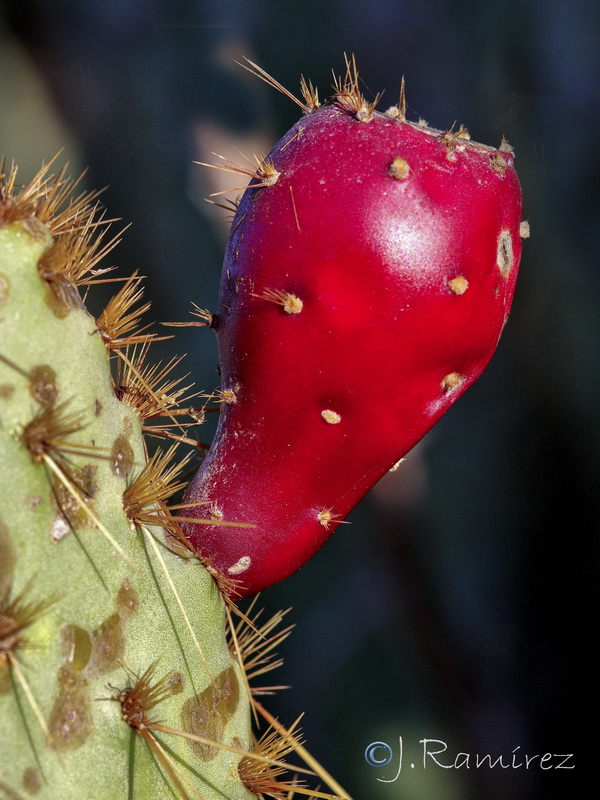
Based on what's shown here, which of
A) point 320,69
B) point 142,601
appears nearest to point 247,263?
point 142,601

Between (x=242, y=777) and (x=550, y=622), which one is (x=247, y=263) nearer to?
(x=242, y=777)

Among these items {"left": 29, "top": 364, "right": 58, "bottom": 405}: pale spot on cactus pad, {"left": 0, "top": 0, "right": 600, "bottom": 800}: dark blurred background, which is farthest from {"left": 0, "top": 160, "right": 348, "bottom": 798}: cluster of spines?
{"left": 0, "top": 0, "right": 600, "bottom": 800}: dark blurred background

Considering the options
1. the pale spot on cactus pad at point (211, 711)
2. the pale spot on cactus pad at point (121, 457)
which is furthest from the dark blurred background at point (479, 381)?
the pale spot on cactus pad at point (121, 457)

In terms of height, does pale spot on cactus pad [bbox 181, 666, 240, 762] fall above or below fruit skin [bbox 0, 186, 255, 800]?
below

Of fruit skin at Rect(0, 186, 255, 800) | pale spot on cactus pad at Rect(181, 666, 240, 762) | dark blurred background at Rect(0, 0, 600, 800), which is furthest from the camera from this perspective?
dark blurred background at Rect(0, 0, 600, 800)

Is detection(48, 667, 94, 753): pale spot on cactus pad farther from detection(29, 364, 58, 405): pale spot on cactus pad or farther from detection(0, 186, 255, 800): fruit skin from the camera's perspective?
detection(29, 364, 58, 405): pale spot on cactus pad

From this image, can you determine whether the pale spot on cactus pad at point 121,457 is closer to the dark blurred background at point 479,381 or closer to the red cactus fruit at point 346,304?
the red cactus fruit at point 346,304
